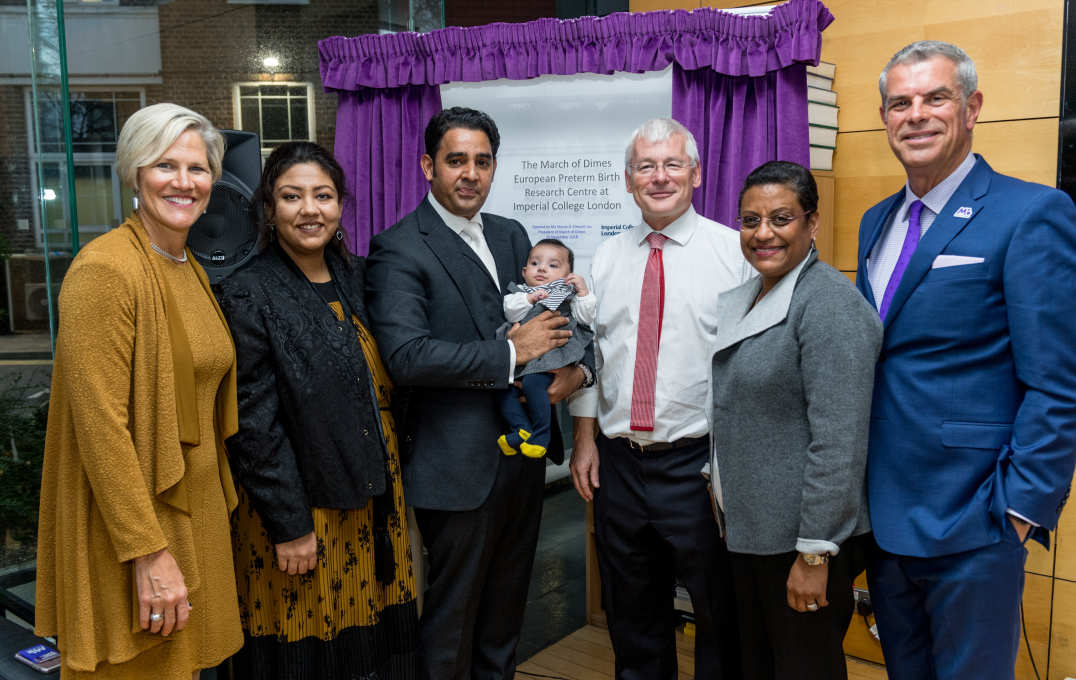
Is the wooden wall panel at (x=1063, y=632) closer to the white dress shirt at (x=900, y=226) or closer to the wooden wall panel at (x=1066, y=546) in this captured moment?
the wooden wall panel at (x=1066, y=546)

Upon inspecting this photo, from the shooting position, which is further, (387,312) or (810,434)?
(387,312)

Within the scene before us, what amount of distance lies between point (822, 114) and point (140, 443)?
8.36 ft

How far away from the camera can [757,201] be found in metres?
1.85

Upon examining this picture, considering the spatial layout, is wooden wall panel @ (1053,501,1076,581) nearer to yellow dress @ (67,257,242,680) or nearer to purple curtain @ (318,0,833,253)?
purple curtain @ (318,0,833,253)

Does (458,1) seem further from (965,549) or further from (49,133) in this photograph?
(965,549)

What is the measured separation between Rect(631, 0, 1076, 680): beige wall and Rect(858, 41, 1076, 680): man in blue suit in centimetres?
119

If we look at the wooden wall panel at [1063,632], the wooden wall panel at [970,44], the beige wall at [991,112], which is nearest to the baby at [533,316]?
the beige wall at [991,112]

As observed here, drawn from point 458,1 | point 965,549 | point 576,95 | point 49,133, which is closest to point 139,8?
point 458,1

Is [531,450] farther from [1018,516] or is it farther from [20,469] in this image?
[20,469]

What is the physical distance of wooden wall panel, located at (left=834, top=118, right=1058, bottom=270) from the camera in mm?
2666

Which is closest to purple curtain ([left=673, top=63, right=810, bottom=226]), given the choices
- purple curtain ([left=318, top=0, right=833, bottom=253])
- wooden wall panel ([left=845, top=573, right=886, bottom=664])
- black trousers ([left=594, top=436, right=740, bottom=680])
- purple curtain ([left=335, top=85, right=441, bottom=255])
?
purple curtain ([left=318, top=0, right=833, bottom=253])

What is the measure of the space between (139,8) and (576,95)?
7760 millimetres

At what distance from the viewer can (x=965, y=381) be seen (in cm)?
167

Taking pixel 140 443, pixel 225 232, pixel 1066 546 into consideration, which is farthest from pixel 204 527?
pixel 1066 546
